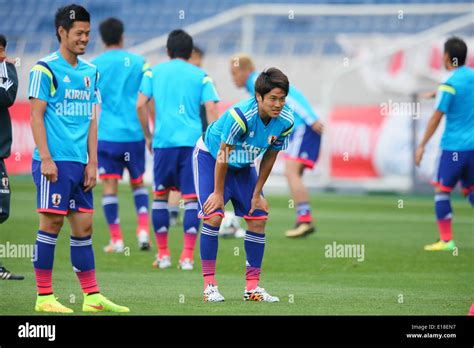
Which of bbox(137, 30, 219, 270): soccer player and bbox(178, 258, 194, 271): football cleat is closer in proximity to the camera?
bbox(178, 258, 194, 271): football cleat

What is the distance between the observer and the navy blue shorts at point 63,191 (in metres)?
7.50

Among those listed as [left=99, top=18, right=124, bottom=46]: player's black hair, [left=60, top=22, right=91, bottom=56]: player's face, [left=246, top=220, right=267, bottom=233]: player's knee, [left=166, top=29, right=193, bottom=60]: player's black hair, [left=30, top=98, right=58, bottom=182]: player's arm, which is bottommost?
[left=246, top=220, right=267, bottom=233]: player's knee

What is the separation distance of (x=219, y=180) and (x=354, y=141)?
54.1 feet

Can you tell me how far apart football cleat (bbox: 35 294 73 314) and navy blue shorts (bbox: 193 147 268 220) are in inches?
60.5

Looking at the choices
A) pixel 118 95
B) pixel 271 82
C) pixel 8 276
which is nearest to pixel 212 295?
pixel 271 82

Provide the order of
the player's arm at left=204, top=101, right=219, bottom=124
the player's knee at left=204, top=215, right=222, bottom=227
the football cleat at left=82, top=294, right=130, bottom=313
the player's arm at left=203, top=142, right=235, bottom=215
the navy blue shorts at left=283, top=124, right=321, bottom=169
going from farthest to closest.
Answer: the navy blue shorts at left=283, top=124, right=321, bottom=169
the player's arm at left=204, top=101, right=219, bottom=124
the player's knee at left=204, top=215, right=222, bottom=227
the player's arm at left=203, top=142, right=235, bottom=215
the football cleat at left=82, top=294, right=130, bottom=313

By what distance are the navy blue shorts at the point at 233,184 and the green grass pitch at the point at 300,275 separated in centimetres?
74

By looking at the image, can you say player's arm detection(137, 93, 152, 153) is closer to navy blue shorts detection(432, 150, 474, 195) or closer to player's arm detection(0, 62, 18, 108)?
player's arm detection(0, 62, 18, 108)

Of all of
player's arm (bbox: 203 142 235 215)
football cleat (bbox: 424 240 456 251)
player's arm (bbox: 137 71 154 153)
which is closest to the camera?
player's arm (bbox: 203 142 235 215)

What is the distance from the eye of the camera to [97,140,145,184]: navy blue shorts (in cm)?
1209

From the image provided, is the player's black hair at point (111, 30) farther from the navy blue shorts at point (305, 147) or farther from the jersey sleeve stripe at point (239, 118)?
the jersey sleeve stripe at point (239, 118)

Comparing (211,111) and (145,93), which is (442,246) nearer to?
(211,111)

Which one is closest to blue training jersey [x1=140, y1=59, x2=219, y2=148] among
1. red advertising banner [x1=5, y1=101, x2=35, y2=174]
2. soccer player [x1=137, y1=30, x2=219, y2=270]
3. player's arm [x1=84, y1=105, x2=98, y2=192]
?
soccer player [x1=137, y1=30, x2=219, y2=270]

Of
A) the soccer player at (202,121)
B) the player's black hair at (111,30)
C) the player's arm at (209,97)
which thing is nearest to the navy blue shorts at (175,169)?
the player's arm at (209,97)
